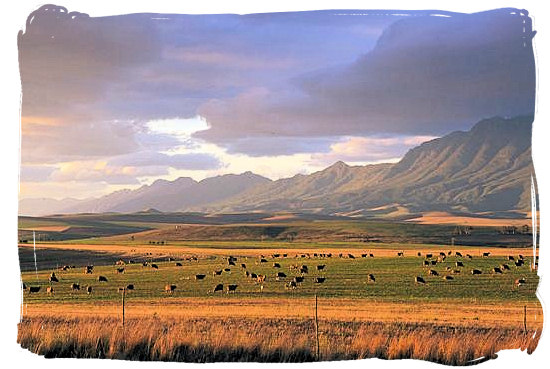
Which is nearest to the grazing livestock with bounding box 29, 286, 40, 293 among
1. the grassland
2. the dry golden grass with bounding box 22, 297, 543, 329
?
the grassland

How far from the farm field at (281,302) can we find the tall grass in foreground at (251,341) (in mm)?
15

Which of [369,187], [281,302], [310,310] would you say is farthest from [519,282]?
[281,302]

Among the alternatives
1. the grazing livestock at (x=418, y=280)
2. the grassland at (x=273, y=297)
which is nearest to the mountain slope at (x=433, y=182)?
the grassland at (x=273, y=297)

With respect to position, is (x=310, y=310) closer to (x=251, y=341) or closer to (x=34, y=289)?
(x=251, y=341)

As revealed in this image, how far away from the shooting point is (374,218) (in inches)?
502

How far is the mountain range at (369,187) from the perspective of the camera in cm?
1154

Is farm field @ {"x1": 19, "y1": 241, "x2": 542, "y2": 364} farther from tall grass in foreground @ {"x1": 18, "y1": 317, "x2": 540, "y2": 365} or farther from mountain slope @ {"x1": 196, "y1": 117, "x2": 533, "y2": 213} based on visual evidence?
mountain slope @ {"x1": 196, "y1": 117, "x2": 533, "y2": 213}

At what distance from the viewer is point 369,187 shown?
481 inches

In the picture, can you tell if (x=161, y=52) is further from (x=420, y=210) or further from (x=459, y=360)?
(x=459, y=360)

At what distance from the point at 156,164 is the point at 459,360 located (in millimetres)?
4214

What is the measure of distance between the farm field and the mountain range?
1.97 feet

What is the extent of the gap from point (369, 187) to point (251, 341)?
2.68 metres

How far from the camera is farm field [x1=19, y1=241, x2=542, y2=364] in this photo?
35.2ft

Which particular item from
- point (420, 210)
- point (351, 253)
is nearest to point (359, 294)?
point (351, 253)
